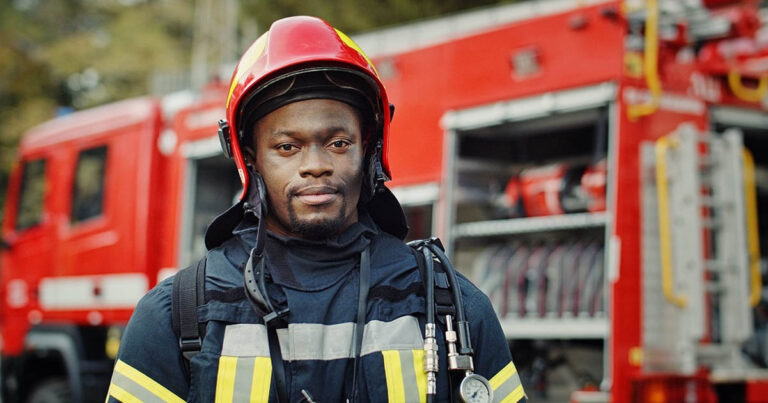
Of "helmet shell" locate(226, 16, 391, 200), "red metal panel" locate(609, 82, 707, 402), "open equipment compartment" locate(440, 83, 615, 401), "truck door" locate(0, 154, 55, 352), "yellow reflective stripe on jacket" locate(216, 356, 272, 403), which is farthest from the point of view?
"truck door" locate(0, 154, 55, 352)

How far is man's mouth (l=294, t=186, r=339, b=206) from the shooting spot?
1.83 m

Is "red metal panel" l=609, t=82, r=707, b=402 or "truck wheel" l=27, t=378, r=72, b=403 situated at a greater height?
"red metal panel" l=609, t=82, r=707, b=402

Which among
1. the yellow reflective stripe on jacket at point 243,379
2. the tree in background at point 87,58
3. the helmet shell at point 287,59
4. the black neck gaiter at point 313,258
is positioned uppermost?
the tree in background at point 87,58

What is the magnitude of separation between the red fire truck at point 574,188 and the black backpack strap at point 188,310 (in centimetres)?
287

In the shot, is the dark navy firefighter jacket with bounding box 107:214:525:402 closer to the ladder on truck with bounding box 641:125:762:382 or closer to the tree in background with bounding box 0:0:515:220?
the ladder on truck with bounding box 641:125:762:382

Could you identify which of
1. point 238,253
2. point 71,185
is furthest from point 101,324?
point 238,253

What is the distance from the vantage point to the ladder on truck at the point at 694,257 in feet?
14.3

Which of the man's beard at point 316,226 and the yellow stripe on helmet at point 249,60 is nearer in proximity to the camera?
the man's beard at point 316,226

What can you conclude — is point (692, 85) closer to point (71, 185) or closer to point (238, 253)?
point (238, 253)

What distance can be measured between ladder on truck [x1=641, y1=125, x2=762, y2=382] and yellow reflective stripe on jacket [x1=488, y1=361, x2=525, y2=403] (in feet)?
8.75

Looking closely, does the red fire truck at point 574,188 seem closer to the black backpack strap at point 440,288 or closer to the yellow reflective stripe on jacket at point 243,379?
the black backpack strap at point 440,288

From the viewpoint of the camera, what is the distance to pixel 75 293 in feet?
23.0

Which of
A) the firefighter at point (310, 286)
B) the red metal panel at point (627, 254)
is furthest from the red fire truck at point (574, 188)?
the firefighter at point (310, 286)

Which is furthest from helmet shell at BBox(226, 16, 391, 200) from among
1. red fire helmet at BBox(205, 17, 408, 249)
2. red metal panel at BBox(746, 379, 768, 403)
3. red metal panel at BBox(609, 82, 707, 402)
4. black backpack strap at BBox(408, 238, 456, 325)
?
red metal panel at BBox(746, 379, 768, 403)
